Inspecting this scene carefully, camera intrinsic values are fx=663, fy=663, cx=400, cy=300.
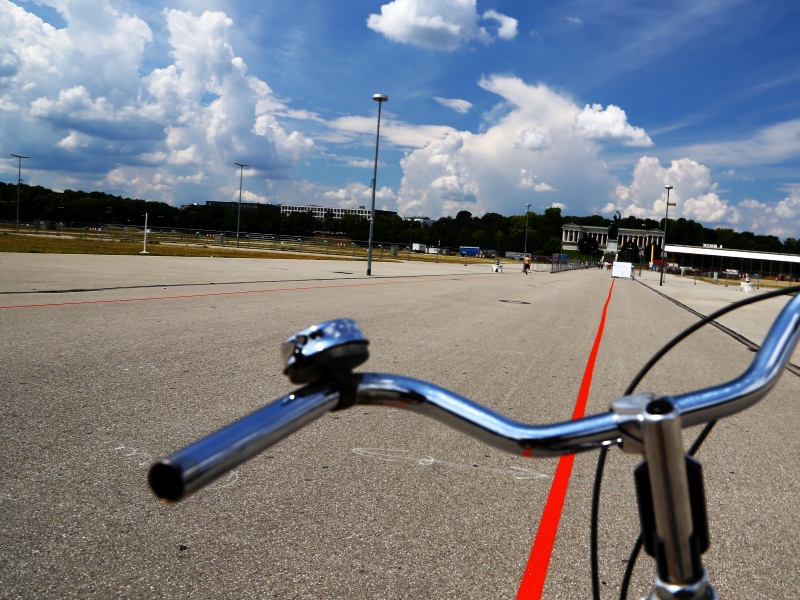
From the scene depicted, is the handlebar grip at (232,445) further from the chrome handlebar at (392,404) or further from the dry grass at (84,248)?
the dry grass at (84,248)

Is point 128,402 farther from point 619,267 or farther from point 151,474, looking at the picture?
point 619,267

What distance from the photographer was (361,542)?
353 cm

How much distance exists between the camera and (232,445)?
0.89 meters

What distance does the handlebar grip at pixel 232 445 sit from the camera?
82cm

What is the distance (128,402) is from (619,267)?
222 ft

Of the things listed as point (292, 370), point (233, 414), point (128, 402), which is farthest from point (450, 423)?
point (128, 402)

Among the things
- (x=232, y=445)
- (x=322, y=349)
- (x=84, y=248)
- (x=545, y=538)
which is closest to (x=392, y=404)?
(x=322, y=349)

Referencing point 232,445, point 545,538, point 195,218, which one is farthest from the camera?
point 195,218

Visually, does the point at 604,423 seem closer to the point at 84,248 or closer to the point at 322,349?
the point at 322,349

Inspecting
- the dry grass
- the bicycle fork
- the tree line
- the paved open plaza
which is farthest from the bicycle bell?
the tree line

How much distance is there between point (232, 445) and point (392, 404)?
33cm

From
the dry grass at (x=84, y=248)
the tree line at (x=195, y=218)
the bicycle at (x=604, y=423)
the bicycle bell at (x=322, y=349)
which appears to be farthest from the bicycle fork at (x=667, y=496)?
the tree line at (x=195, y=218)

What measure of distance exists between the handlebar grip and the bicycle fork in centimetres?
49

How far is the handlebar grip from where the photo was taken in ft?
2.71
